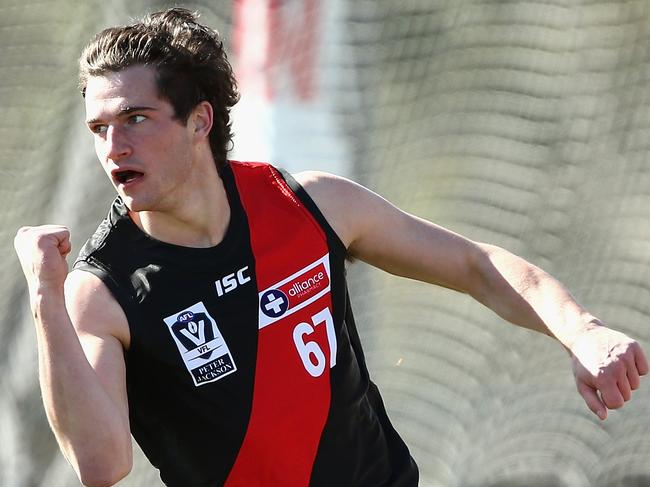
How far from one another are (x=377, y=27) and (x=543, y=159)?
3.00 ft

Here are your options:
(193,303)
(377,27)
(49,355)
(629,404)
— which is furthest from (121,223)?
(629,404)

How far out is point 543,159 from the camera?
542 cm

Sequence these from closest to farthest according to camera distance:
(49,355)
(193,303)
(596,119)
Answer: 1. (49,355)
2. (193,303)
3. (596,119)

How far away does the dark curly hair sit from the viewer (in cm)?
334

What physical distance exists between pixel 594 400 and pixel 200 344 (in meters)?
0.99

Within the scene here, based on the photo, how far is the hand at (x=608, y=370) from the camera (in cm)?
302

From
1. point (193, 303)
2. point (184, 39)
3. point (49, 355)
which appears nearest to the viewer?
point (49, 355)

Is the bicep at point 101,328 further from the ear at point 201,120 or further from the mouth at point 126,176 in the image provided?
the ear at point 201,120

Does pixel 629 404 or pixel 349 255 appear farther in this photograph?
pixel 629 404

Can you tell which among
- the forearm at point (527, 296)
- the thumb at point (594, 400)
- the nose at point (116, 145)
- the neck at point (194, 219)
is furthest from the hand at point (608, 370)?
the nose at point (116, 145)

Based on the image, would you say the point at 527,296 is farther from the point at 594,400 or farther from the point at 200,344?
the point at 200,344

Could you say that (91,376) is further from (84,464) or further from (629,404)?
(629,404)

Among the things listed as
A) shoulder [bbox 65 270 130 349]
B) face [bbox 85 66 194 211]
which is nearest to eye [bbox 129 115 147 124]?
face [bbox 85 66 194 211]

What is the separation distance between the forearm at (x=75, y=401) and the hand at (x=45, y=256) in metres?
0.03
